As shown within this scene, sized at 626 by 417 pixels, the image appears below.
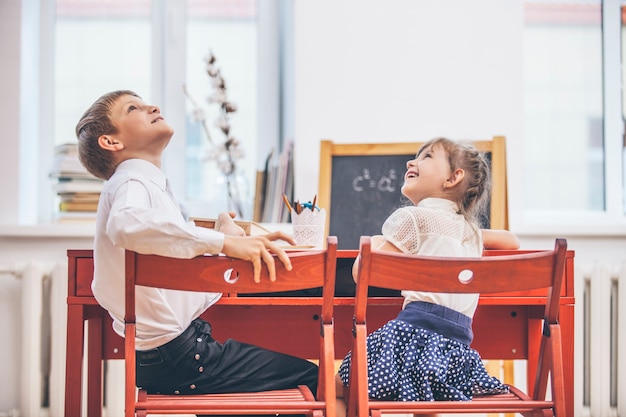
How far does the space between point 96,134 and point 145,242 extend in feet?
1.44

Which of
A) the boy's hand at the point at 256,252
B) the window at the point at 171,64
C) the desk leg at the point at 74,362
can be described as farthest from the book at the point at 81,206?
the boy's hand at the point at 256,252

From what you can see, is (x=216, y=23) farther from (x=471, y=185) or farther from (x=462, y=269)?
(x=462, y=269)

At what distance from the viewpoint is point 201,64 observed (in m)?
3.15

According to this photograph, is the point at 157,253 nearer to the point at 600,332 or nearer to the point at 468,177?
the point at 468,177

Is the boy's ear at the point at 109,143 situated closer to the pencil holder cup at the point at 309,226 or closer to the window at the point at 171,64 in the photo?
the pencil holder cup at the point at 309,226

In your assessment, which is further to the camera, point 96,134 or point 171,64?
point 171,64

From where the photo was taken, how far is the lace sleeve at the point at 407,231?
176 cm

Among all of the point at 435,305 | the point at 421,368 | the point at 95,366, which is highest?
the point at 435,305

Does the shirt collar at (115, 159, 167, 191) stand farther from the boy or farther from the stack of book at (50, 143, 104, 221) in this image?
the stack of book at (50, 143, 104, 221)

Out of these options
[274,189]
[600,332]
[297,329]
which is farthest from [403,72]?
[600,332]

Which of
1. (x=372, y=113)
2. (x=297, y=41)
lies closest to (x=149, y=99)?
(x=297, y=41)

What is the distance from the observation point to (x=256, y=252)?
1.45 metres

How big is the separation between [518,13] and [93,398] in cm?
195

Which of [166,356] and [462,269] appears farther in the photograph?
[166,356]
